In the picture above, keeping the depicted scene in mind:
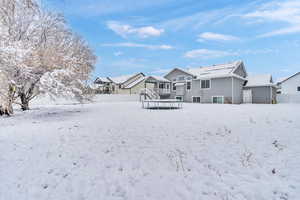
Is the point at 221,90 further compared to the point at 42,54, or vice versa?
the point at 221,90

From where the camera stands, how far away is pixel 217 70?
25.2m

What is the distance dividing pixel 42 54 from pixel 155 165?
9.98 meters

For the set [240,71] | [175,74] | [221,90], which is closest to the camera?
[221,90]

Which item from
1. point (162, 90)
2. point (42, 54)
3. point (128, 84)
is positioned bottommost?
point (162, 90)

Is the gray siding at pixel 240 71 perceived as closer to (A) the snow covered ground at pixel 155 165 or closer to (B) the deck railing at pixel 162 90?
(B) the deck railing at pixel 162 90

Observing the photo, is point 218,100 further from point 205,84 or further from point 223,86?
point 205,84

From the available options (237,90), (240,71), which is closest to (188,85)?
(237,90)

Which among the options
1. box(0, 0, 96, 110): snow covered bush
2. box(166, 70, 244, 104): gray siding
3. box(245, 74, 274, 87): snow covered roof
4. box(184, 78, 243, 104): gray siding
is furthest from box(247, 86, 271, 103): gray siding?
box(0, 0, 96, 110): snow covered bush

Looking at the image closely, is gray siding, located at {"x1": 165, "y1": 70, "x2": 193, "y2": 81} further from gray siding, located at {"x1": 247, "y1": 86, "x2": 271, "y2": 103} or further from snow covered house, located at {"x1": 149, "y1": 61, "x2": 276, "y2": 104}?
gray siding, located at {"x1": 247, "y1": 86, "x2": 271, "y2": 103}

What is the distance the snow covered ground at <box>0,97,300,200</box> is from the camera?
300 cm

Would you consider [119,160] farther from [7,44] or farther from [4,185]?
[7,44]

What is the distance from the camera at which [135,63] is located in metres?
39.1

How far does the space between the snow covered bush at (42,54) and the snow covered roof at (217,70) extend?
1586cm

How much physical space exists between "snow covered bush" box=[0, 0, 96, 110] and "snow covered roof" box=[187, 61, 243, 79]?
1586 cm
